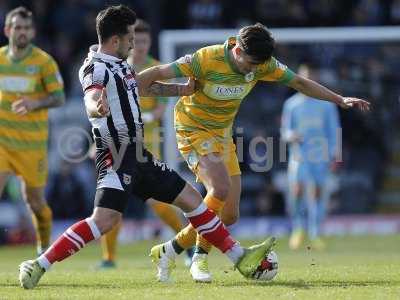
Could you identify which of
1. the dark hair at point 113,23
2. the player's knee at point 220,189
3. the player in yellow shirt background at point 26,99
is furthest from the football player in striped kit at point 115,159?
the player in yellow shirt background at point 26,99

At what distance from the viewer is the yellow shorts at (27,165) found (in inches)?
485

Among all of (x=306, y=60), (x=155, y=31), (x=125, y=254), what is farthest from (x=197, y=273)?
(x=155, y=31)

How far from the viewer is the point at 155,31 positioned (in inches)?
890

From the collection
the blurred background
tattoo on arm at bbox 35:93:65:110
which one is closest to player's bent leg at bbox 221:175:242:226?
tattoo on arm at bbox 35:93:65:110

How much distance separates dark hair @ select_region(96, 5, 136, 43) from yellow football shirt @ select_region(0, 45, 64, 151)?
3.57 meters

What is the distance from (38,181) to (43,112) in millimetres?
789

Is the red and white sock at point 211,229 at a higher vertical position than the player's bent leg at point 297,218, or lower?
higher

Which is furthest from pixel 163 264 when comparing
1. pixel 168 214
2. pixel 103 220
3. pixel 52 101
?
pixel 52 101

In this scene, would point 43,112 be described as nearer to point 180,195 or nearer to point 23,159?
point 23,159

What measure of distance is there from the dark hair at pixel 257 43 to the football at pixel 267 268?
1.66 m

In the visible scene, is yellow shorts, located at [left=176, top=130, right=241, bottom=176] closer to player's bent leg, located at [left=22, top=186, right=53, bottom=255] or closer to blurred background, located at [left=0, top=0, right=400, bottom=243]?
player's bent leg, located at [left=22, top=186, right=53, bottom=255]

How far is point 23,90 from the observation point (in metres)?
12.4

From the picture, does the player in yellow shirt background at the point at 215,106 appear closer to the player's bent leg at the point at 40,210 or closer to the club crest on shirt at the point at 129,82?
the club crest on shirt at the point at 129,82

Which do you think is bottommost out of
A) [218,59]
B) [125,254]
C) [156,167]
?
[125,254]
